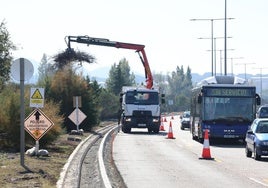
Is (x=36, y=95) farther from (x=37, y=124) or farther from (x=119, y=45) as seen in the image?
(x=119, y=45)

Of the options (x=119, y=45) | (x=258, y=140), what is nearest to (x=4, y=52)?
(x=119, y=45)

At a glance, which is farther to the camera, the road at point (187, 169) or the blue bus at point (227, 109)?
the blue bus at point (227, 109)

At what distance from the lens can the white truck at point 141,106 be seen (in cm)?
4538

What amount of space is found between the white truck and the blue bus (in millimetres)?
12610

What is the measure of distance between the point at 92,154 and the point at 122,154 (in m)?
1.18

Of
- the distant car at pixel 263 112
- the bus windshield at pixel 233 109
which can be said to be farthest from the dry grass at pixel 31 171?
the distant car at pixel 263 112

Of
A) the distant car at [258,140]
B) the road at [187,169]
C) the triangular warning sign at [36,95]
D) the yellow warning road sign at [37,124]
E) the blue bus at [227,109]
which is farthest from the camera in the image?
the blue bus at [227,109]

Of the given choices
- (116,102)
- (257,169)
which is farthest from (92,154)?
(116,102)

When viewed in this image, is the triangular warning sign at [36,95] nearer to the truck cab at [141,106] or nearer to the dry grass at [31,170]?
the dry grass at [31,170]

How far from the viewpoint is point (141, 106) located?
4538 cm

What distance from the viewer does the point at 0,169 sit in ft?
56.1

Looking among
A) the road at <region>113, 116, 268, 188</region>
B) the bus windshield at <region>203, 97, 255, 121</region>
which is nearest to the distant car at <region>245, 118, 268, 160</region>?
the road at <region>113, 116, 268, 188</region>

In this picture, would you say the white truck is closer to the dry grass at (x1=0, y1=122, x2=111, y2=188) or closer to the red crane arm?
the red crane arm

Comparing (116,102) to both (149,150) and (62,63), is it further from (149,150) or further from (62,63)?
(149,150)
